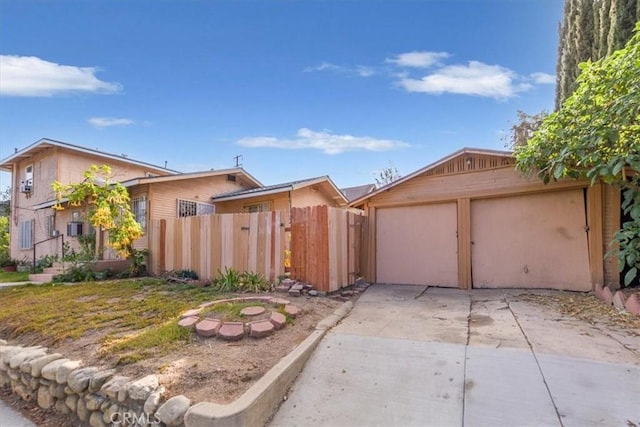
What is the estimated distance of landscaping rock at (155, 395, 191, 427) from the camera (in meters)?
2.35

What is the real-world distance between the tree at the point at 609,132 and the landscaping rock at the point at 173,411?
5.10 meters

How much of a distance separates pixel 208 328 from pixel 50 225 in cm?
1411

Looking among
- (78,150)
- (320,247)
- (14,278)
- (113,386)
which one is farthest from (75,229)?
(113,386)

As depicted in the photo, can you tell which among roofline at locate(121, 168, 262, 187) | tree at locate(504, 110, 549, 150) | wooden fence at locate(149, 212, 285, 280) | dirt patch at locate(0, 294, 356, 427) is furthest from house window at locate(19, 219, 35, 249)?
tree at locate(504, 110, 549, 150)

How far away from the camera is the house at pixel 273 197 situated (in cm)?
1092

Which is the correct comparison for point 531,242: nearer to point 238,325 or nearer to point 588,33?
point 238,325

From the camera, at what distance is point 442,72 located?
911 centimetres

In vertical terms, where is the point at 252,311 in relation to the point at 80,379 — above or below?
above

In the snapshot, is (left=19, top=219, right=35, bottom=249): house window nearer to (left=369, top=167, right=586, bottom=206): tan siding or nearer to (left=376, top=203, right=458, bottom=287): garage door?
(left=369, top=167, right=586, bottom=206): tan siding

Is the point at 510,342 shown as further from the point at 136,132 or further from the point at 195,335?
the point at 136,132

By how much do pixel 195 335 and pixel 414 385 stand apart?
2.36 m

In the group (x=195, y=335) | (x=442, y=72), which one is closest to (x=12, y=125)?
(x=195, y=335)

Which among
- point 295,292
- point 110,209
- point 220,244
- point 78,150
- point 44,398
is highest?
point 78,150

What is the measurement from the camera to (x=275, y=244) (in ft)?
21.7
